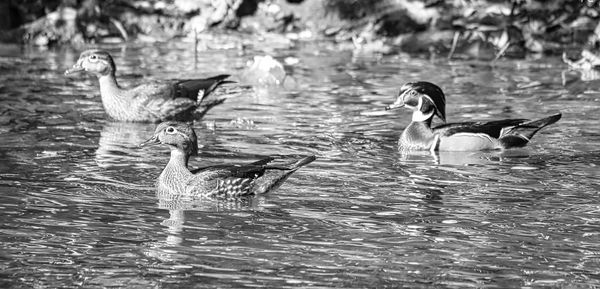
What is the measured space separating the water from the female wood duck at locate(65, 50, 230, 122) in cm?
20

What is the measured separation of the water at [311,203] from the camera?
8.12m

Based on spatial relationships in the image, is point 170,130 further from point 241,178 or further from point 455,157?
point 455,157

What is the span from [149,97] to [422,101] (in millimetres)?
3690

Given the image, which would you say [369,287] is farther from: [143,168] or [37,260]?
[143,168]

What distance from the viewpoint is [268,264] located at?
8266 millimetres

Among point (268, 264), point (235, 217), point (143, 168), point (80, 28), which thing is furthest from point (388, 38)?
point (268, 264)

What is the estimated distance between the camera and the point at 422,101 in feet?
45.9

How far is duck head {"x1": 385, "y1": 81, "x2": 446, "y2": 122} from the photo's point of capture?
13969 mm

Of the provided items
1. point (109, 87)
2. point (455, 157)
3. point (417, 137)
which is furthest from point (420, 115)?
point (109, 87)

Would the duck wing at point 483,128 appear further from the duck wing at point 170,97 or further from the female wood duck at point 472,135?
the duck wing at point 170,97

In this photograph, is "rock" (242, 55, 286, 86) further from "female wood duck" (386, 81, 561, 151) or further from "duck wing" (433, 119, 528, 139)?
"duck wing" (433, 119, 528, 139)

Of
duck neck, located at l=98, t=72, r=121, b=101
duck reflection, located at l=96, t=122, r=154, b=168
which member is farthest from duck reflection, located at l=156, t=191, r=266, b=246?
duck neck, located at l=98, t=72, r=121, b=101

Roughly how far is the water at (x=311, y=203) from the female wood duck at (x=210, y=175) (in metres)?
0.18

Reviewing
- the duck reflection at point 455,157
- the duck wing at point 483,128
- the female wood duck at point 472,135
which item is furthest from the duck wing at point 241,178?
the duck wing at point 483,128
